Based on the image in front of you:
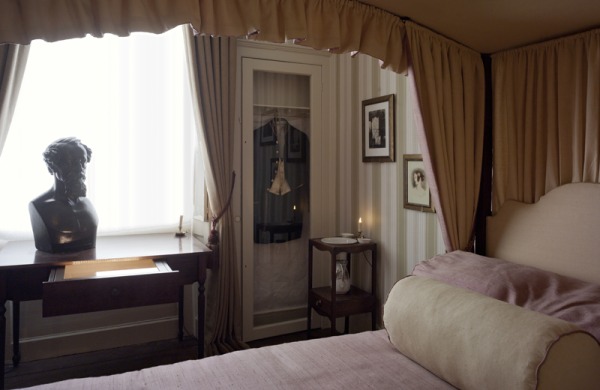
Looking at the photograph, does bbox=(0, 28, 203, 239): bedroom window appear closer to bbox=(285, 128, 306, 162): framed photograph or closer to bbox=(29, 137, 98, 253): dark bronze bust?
bbox=(29, 137, 98, 253): dark bronze bust

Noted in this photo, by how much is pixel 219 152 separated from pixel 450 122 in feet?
5.35

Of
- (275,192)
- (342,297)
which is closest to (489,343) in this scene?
(342,297)

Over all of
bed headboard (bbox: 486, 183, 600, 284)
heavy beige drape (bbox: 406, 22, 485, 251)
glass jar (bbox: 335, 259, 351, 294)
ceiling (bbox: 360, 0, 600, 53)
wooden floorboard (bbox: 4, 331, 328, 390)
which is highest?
ceiling (bbox: 360, 0, 600, 53)

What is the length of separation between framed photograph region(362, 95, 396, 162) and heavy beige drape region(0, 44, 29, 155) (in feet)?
6.84

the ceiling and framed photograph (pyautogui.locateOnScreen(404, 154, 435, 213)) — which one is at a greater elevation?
the ceiling

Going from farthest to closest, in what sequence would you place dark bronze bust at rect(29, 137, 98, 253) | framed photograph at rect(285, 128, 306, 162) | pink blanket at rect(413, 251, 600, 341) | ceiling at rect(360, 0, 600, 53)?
framed photograph at rect(285, 128, 306, 162) → dark bronze bust at rect(29, 137, 98, 253) → ceiling at rect(360, 0, 600, 53) → pink blanket at rect(413, 251, 600, 341)

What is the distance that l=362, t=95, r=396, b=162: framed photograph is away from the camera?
9.88ft

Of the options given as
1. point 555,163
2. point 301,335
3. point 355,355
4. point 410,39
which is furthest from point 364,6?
point 301,335

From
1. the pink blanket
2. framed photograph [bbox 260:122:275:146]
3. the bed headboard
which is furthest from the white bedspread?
framed photograph [bbox 260:122:275:146]

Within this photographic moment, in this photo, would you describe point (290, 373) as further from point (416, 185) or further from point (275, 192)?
point (275, 192)

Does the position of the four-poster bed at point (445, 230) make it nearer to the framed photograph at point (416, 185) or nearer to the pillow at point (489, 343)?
the pillow at point (489, 343)

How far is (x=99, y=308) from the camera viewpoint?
2.19 metres

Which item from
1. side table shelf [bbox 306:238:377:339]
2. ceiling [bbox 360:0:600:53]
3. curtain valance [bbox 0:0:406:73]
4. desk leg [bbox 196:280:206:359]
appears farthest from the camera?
side table shelf [bbox 306:238:377:339]

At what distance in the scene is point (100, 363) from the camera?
2.92 m
